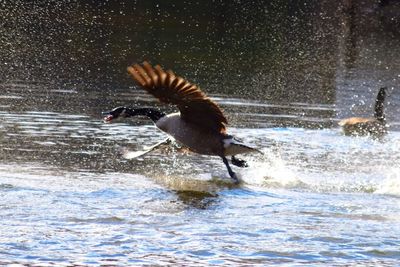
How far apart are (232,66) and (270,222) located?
1303 cm

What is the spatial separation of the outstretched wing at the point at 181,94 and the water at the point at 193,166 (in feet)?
2.05

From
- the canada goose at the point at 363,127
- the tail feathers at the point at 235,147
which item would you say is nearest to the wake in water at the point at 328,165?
the canada goose at the point at 363,127

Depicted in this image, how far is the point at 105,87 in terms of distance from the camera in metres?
16.0

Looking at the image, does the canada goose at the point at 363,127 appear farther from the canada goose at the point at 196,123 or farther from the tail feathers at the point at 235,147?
the tail feathers at the point at 235,147

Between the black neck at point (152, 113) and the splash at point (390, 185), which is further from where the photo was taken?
the black neck at point (152, 113)

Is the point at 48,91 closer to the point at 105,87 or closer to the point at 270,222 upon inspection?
the point at 105,87

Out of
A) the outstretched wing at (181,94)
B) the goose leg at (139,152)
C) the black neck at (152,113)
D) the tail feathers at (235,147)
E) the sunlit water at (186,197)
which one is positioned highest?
the outstretched wing at (181,94)

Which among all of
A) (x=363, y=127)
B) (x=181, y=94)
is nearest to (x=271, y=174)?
(x=181, y=94)

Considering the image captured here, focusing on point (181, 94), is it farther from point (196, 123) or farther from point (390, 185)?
point (390, 185)

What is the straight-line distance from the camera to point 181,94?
9.12 m

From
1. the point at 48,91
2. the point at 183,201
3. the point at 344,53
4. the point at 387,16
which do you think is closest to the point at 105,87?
the point at 48,91

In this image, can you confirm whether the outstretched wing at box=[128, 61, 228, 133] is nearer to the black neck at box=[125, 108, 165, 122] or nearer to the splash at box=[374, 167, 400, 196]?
the black neck at box=[125, 108, 165, 122]

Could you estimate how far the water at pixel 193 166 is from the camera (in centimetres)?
700

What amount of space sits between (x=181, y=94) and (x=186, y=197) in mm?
974
